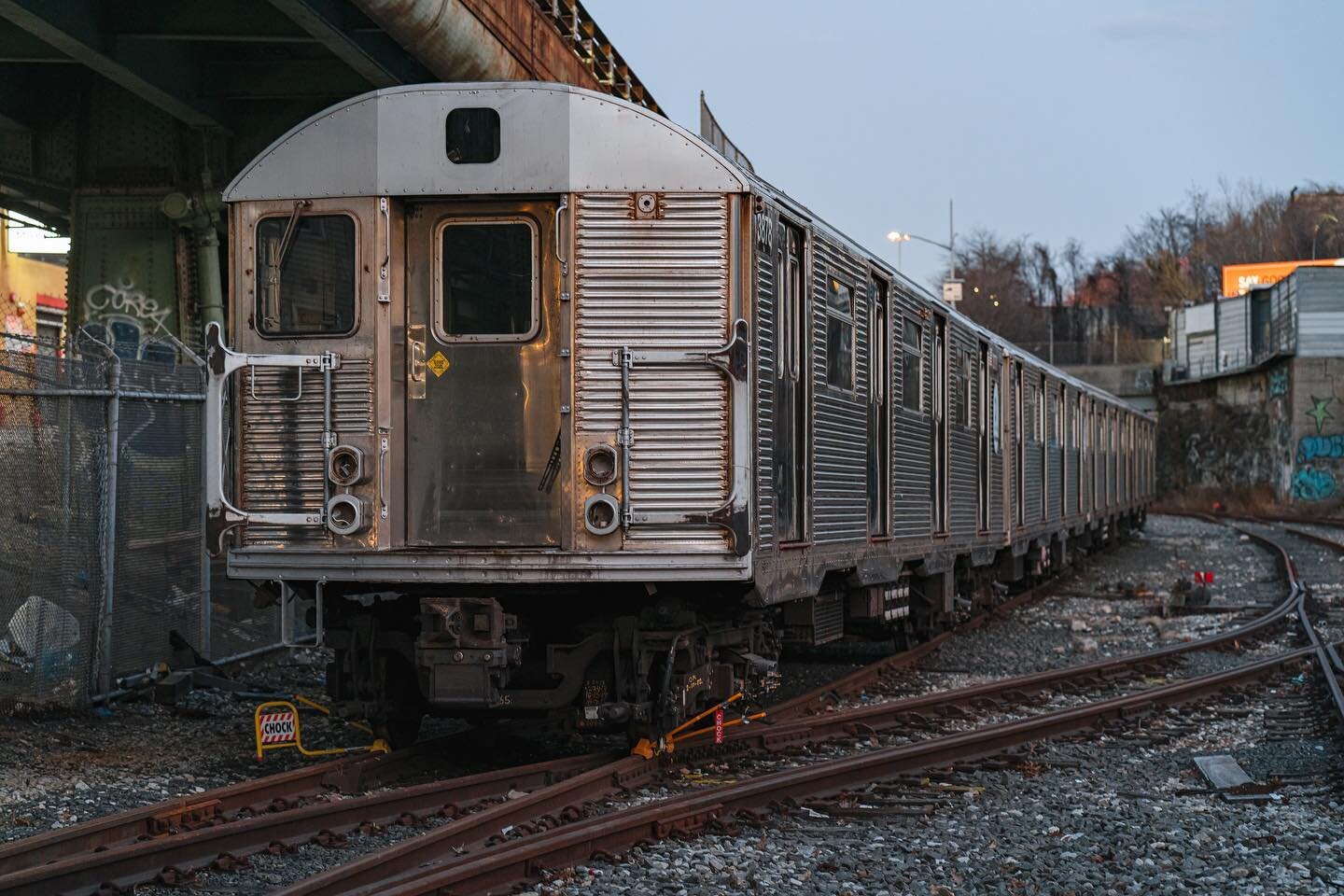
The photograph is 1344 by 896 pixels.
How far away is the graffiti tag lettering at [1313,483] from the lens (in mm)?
52875

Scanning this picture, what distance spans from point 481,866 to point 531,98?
13.0ft

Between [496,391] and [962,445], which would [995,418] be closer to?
[962,445]

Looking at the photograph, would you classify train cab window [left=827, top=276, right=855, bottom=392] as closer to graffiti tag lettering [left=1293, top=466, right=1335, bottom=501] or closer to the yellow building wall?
the yellow building wall

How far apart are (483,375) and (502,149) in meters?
1.14

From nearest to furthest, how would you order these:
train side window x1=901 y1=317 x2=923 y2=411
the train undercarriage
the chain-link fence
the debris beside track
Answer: the debris beside track → the train undercarriage → the chain-link fence → train side window x1=901 y1=317 x2=923 y2=411

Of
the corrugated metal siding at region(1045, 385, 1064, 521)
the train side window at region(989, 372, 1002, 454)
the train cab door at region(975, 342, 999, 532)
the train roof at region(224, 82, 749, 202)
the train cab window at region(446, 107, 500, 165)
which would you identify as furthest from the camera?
the corrugated metal siding at region(1045, 385, 1064, 521)

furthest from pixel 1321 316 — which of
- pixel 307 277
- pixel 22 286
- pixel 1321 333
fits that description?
pixel 307 277

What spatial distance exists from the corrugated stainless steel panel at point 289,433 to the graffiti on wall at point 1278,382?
5261cm

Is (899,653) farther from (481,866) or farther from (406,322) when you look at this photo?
(481,866)

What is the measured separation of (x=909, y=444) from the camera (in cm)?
→ 1182

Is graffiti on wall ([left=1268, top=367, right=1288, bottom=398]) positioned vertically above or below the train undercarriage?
above

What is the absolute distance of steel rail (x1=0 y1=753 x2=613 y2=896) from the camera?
18.0 ft

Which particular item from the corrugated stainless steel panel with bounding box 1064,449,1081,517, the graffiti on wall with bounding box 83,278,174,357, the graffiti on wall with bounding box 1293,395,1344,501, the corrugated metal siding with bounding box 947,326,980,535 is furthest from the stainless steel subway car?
the graffiti on wall with bounding box 1293,395,1344,501

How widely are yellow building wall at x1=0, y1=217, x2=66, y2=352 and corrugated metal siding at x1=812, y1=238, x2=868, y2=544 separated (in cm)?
2600
